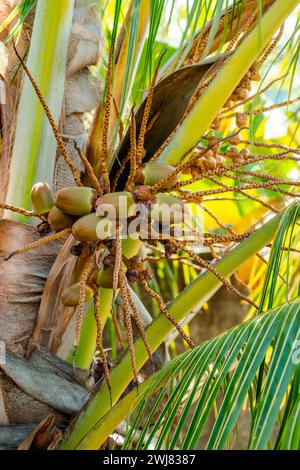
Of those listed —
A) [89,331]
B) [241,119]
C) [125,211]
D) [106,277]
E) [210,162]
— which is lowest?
[89,331]

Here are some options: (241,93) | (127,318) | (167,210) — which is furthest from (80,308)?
(241,93)

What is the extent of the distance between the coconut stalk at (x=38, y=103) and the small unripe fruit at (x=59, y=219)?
0.98ft

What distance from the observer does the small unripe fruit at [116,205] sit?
1176mm

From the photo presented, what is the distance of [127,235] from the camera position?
1245 millimetres

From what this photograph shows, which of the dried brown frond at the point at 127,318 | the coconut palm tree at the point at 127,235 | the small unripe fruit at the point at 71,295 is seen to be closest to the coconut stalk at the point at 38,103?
the coconut palm tree at the point at 127,235

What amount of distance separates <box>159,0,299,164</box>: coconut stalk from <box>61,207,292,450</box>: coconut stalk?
202mm

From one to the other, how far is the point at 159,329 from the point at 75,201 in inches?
11.2

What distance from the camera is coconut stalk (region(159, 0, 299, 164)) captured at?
1.39 meters

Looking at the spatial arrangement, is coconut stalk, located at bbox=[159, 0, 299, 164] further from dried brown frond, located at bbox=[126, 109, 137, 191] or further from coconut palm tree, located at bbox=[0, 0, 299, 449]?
dried brown frond, located at bbox=[126, 109, 137, 191]

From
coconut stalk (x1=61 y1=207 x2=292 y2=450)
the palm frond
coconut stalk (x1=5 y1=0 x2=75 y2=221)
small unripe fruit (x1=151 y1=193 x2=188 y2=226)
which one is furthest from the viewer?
coconut stalk (x1=5 y1=0 x2=75 y2=221)

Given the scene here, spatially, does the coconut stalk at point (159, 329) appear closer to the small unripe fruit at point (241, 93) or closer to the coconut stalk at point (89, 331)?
the coconut stalk at point (89, 331)

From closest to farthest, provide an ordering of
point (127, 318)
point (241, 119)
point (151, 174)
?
point (127, 318) < point (151, 174) < point (241, 119)

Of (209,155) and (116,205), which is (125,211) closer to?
(116,205)

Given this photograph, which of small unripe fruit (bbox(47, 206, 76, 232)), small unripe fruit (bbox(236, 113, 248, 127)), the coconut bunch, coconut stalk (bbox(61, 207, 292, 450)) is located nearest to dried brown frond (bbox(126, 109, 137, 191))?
the coconut bunch
